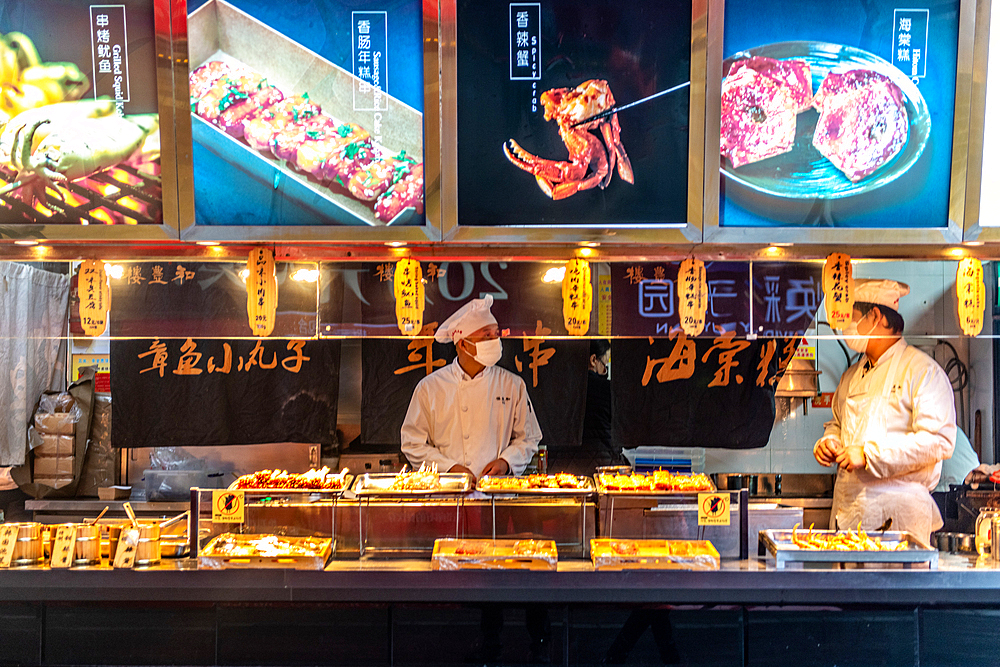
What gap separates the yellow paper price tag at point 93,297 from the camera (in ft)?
13.3

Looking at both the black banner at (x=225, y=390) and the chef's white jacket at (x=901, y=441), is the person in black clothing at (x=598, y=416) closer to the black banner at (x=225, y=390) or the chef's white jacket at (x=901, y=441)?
the chef's white jacket at (x=901, y=441)

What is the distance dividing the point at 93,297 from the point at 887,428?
4.87m

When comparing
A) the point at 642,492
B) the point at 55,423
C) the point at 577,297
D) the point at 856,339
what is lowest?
the point at 55,423

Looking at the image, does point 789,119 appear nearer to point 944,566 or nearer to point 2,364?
point 944,566

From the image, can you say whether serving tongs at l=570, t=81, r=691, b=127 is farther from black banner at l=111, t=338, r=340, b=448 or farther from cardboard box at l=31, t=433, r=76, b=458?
cardboard box at l=31, t=433, r=76, b=458

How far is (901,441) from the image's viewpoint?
4.48m

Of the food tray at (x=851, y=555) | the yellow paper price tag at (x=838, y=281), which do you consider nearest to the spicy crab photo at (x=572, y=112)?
the yellow paper price tag at (x=838, y=281)

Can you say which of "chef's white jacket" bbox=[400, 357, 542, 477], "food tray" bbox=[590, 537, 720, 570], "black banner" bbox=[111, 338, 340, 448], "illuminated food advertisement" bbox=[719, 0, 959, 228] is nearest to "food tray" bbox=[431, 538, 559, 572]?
"food tray" bbox=[590, 537, 720, 570]

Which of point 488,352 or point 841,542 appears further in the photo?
point 488,352

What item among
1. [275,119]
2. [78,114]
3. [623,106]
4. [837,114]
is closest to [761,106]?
[837,114]

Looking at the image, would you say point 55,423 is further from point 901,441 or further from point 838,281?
point 901,441

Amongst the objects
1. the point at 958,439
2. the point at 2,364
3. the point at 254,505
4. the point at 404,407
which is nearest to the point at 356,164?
the point at 254,505

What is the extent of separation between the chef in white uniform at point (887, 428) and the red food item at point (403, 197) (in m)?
2.81

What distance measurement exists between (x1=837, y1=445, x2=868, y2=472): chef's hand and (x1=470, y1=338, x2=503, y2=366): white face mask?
2401mm
